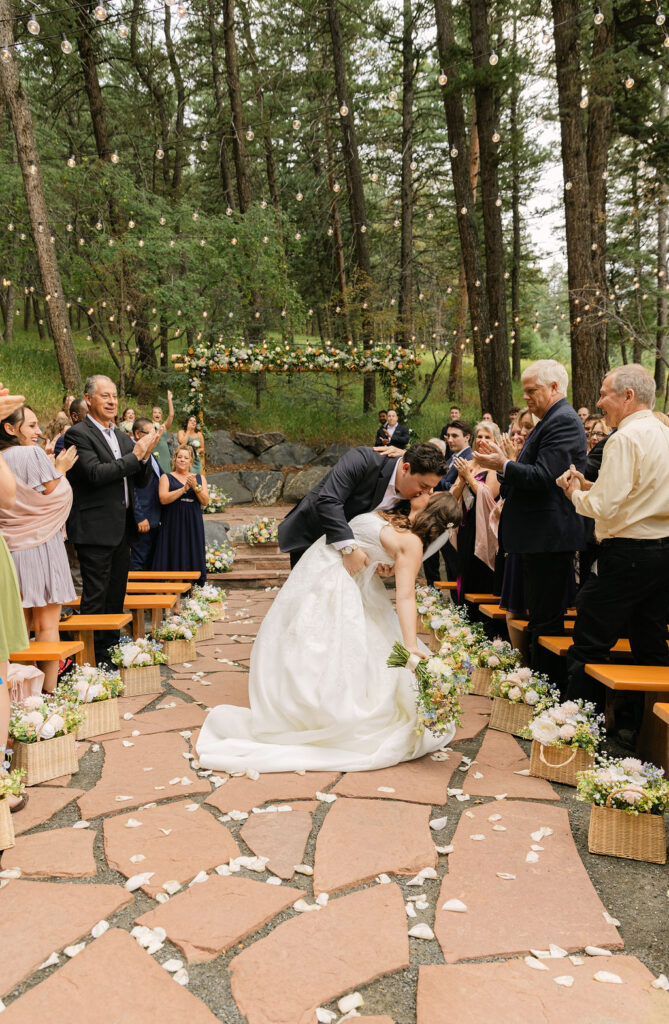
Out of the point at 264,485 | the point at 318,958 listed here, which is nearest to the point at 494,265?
the point at 264,485

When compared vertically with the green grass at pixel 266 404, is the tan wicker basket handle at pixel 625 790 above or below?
below

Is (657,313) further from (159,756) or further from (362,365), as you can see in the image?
(159,756)

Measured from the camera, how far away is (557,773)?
3.55 m

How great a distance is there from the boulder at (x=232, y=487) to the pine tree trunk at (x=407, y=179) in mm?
5251

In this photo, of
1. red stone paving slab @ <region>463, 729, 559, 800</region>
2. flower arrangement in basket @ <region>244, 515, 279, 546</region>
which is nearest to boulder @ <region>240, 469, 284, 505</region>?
flower arrangement in basket @ <region>244, 515, 279, 546</region>

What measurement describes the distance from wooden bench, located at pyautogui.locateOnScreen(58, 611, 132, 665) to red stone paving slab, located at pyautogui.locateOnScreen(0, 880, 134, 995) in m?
2.31

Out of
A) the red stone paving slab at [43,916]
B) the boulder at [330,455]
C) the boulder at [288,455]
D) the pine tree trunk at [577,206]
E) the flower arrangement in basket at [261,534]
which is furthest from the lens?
the boulder at [288,455]

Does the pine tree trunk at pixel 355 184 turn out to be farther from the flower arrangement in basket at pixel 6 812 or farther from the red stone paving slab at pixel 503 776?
the flower arrangement in basket at pixel 6 812

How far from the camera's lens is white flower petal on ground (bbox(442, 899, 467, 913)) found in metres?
2.48

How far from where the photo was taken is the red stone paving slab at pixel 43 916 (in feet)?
7.16

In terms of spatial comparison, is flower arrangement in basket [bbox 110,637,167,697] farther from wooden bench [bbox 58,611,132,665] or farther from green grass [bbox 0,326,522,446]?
green grass [bbox 0,326,522,446]

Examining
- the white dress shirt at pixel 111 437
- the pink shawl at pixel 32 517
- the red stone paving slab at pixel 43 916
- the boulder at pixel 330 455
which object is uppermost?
the white dress shirt at pixel 111 437

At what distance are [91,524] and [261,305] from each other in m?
15.6

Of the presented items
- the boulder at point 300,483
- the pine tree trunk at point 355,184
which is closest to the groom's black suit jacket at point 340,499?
the boulder at point 300,483
